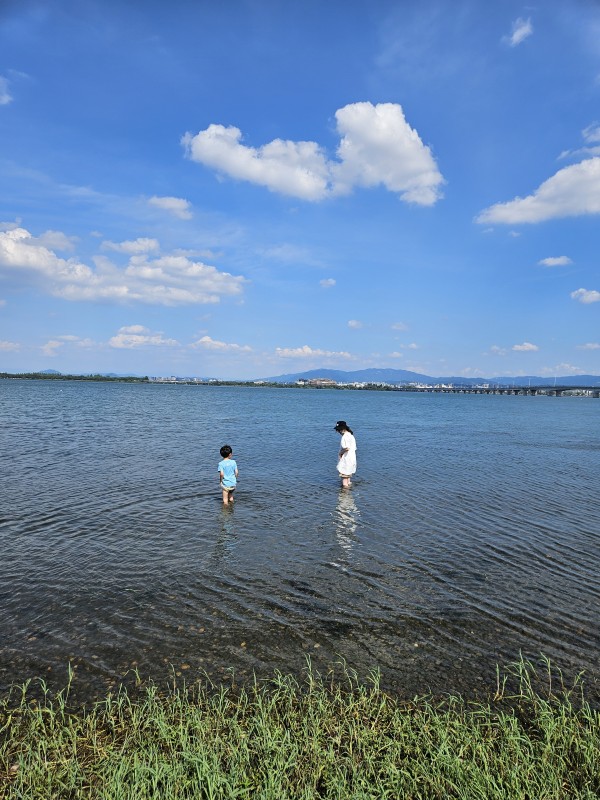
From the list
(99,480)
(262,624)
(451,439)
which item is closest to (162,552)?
(262,624)

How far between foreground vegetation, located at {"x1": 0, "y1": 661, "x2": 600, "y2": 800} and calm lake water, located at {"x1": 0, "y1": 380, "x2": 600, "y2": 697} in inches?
25.3

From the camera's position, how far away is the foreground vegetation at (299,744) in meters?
4.80

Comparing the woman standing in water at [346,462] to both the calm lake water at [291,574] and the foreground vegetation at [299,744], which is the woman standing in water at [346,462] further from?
the foreground vegetation at [299,744]

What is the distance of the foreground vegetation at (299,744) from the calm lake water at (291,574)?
0.64 m

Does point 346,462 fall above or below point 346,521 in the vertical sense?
above

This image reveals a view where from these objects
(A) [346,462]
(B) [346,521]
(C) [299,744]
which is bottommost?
(B) [346,521]

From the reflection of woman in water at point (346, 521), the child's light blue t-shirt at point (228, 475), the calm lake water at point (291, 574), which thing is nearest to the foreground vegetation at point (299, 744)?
the calm lake water at point (291, 574)

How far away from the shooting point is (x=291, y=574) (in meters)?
11.0

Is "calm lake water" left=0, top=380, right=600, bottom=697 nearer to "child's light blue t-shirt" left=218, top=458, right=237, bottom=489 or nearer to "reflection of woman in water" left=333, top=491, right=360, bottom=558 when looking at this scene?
"reflection of woman in water" left=333, top=491, right=360, bottom=558

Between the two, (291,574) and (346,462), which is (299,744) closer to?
(291,574)

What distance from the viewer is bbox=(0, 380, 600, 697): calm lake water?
25.0 feet

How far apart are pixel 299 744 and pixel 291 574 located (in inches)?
217

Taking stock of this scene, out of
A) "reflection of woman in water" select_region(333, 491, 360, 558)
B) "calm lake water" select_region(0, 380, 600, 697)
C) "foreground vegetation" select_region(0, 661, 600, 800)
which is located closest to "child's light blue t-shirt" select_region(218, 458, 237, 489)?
"calm lake water" select_region(0, 380, 600, 697)

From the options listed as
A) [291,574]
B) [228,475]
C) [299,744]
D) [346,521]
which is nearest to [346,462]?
[346,521]
